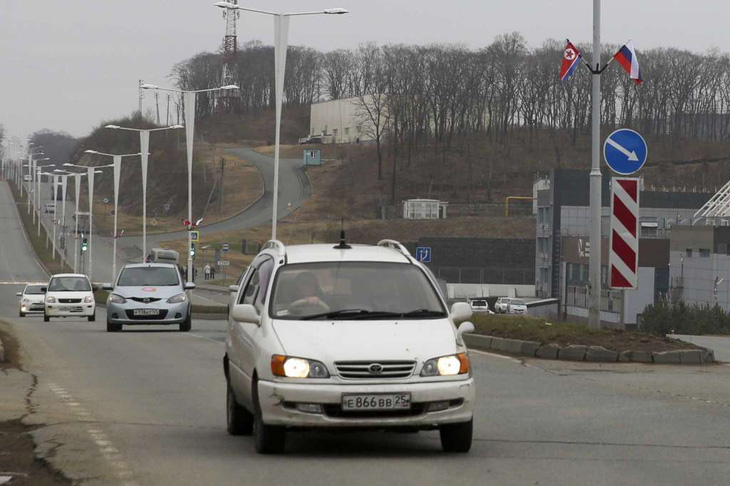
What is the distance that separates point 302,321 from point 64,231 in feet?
393

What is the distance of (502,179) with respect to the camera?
14988 cm

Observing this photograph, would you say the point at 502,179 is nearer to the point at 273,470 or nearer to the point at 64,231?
the point at 64,231

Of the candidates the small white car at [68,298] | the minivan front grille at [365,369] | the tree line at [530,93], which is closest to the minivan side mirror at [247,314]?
the minivan front grille at [365,369]

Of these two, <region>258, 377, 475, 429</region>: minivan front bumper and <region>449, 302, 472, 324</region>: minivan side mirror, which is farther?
<region>449, 302, 472, 324</region>: minivan side mirror

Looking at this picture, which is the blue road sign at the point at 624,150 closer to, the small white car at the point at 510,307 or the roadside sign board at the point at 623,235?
the roadside sign board at the point at 623,235

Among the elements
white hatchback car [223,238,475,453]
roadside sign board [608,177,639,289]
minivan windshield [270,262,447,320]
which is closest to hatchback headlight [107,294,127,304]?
roadside sign board [608,177,639,289]

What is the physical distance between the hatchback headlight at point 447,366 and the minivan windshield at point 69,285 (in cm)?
3231

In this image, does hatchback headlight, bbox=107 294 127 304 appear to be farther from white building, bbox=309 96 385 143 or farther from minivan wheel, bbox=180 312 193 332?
white building, bbox=309 96 385 143

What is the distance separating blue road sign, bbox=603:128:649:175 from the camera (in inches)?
812

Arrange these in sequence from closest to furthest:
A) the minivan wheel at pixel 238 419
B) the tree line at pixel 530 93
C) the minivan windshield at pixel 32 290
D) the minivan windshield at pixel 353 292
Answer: the minivan windshield at pixel 353 292 < the minivan wheel at pixel 238 419 < the minivan windshield at pixel 32 290 < the tree line at pixel 530 93

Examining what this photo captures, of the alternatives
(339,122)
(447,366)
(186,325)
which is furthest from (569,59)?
(339,122)

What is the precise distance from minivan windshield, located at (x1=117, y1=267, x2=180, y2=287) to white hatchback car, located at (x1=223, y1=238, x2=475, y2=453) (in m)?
21.1

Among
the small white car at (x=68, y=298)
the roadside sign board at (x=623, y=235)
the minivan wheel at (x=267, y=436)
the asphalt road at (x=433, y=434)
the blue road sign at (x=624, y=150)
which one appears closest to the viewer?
the asphalt road at (x=433, y=434)

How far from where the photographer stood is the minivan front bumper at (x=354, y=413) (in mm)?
9664
